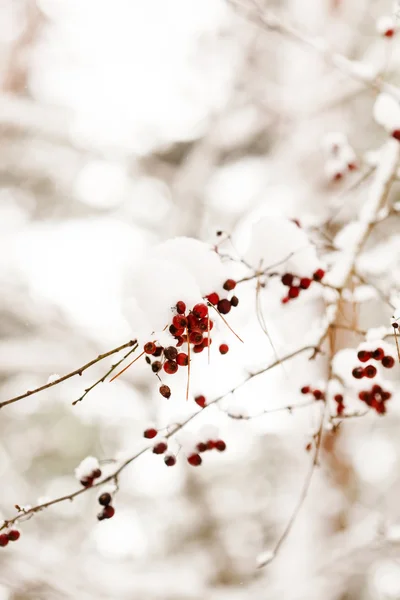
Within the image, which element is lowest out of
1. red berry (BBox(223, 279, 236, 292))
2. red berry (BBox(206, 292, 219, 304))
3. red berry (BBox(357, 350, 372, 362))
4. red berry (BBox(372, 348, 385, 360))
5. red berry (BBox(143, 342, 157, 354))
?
red berry (BBox(372, 348, 385, 360))

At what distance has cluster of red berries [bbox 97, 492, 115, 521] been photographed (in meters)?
1.41

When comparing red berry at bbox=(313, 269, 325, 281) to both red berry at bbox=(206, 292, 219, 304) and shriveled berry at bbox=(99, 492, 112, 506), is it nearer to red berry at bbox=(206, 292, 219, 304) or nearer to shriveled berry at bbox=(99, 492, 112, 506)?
red berry at bbox=(206, 292, 219, 304)

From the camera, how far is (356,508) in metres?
6.50

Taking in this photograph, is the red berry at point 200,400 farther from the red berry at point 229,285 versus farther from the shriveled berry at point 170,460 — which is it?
the red berry at point 229,285

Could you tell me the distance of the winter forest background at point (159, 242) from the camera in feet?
16.1

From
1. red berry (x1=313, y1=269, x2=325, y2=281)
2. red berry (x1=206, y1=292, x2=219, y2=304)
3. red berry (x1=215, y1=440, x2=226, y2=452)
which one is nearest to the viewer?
red berry (x1=206, y1=292, x2=219, y2=304)

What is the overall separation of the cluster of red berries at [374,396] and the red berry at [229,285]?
0.62 meters

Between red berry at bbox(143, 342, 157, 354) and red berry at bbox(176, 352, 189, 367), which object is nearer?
red berry at bbox(143, 342, 157, 354)

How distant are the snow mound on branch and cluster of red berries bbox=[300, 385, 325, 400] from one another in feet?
1.37

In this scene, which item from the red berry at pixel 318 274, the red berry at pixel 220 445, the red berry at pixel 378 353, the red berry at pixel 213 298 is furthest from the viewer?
the red berry at pixel 220 445

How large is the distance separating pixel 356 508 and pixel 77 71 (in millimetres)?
7158

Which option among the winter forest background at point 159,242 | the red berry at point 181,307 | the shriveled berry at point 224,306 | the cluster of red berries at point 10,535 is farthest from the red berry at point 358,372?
the winter forest background at point 159,242

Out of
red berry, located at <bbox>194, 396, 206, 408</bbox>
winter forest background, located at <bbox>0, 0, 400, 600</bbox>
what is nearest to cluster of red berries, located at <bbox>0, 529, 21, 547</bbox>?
red berry, located at <bbox>194, 396, 206, 408</bbox>

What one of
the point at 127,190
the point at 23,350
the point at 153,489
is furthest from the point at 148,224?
the point at 153,489
